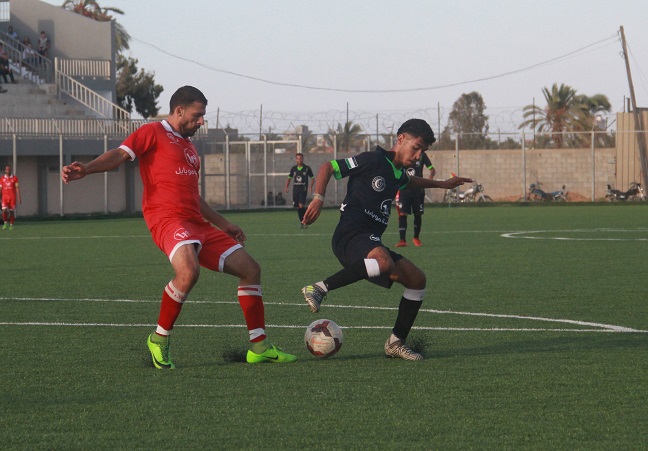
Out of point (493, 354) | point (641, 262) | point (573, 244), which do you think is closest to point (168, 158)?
point (493, 354)

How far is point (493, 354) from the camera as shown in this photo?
752 centimetres

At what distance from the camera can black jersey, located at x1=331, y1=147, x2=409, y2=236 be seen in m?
7.72

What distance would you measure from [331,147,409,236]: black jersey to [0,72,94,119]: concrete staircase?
3673 centimetres

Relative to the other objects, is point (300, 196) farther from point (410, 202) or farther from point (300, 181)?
point (410, 202)

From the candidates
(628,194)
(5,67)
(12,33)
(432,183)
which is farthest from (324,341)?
(12,33)

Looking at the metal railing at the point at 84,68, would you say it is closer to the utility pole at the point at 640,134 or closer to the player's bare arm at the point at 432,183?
the utility pole at the point at 640,134

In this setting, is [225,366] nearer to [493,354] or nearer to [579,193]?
[493,354]

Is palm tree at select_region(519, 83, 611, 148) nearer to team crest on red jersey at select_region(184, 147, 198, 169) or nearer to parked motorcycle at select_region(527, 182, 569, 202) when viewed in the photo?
parked motorcycle at select_region(527, 182, 569, 202)

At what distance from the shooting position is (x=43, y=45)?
159 feet

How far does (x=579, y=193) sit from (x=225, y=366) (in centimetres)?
4213

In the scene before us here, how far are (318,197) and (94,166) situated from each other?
5.31 ft

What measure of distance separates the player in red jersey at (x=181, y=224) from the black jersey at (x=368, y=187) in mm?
880

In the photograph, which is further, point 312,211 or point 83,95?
point 83,95

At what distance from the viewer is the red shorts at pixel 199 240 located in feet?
23.2
